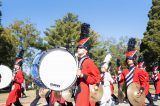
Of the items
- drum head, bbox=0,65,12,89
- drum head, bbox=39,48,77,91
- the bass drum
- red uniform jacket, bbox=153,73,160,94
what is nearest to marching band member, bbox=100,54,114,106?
drum head, bbox=0,65,12,89

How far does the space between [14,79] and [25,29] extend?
44236 mm

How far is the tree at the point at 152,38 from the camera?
50822 millimetres

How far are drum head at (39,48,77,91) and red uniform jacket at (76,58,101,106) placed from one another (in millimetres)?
619

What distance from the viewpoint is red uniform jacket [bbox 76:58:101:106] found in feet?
25.4

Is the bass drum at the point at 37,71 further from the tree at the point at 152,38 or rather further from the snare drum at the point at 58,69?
the tree at the point at 152,38

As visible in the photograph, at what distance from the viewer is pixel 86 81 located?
7.79 meters

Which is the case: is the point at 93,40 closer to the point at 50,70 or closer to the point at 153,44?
the point at 153,44

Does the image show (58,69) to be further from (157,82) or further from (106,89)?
(157,82)

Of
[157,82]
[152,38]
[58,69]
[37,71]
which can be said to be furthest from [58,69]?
[152,38]

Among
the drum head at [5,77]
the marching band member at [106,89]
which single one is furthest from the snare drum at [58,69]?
the drum head at [5,77]

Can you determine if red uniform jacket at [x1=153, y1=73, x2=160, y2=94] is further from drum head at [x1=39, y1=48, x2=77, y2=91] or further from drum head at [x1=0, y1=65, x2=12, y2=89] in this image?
drum head at [x1=39, y1=48, x2=77, y2=91]

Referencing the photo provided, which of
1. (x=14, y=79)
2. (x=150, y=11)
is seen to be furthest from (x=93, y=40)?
(x=14, y=79)

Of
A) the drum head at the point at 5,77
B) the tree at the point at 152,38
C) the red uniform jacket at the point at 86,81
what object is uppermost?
the tree at the point at 152,38

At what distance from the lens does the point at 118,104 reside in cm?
1769
